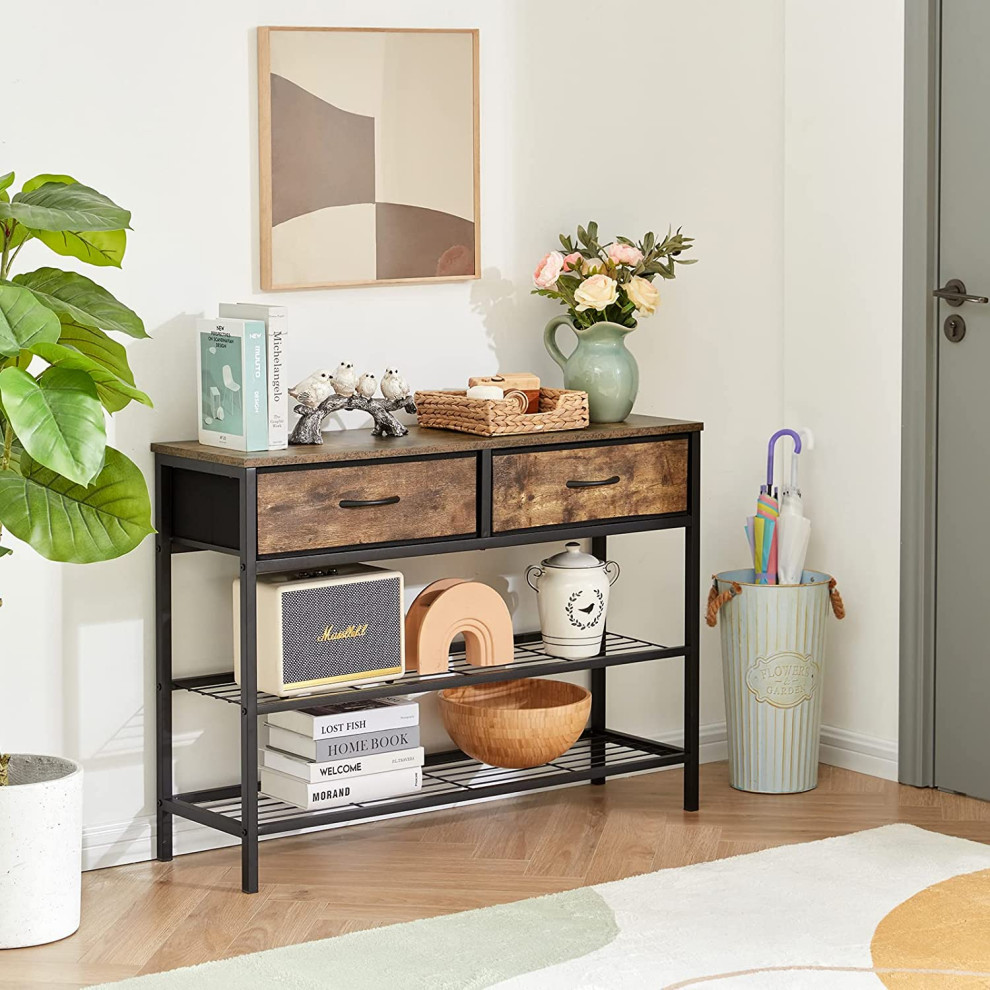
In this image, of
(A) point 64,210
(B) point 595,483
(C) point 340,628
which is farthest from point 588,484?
(A) point 64,210

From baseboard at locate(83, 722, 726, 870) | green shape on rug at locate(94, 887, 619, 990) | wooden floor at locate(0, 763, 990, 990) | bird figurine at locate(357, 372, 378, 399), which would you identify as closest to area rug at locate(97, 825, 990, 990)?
green shape on rug at locate(94, 887, 619, 990)

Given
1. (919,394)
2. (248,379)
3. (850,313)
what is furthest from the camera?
(850,313)

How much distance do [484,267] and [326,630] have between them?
0.99m

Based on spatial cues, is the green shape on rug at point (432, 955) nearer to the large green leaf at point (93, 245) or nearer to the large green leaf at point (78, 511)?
the large green leaf at point (78, 511)

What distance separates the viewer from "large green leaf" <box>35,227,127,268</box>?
2984 millimetres

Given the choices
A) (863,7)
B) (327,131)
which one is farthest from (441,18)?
(863,7)

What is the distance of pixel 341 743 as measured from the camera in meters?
3.42

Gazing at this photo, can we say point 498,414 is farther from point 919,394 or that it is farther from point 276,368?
point 919,394

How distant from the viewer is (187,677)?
3.52 meters

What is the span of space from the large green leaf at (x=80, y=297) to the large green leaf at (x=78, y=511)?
0.22 m

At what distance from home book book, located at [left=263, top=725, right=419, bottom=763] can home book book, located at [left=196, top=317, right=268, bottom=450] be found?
2.07 ft

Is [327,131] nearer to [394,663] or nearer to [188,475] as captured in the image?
[188,475]

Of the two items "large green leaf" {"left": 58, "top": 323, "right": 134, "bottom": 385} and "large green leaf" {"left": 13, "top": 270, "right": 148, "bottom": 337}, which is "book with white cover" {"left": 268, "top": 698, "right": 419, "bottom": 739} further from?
"large green leaf" {"left": 13, "top": 270, "right": 148, "bottom": 337}

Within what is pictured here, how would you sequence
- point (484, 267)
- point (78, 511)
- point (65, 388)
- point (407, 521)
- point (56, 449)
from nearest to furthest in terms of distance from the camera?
1. point (56, 449)
2. point (65, 388)
3. point (78, 511)
4. point (407, 521)
5. point (484, 267)
